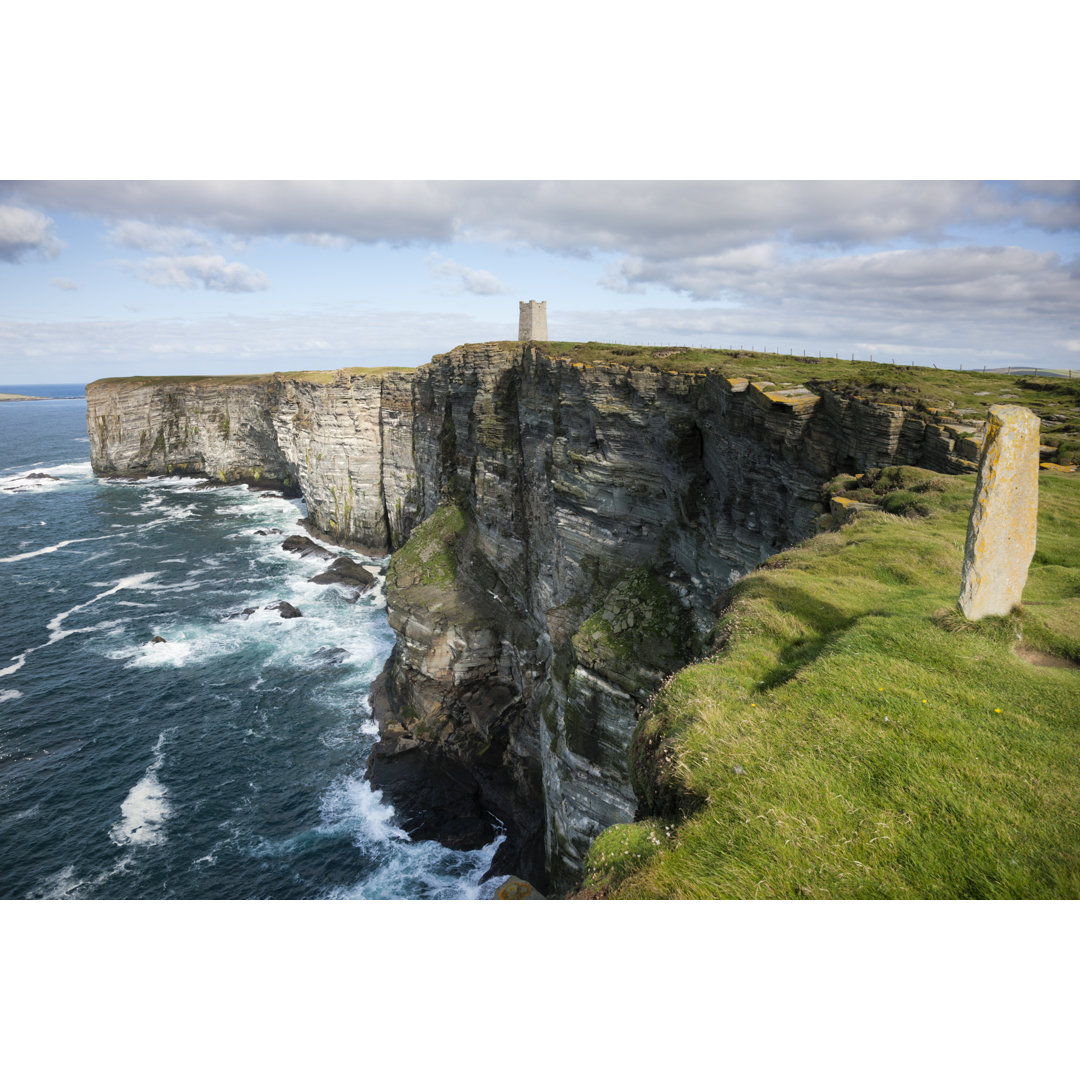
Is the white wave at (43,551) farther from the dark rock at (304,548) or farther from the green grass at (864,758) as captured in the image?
the green grass at (864,758)

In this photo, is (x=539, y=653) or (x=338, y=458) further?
(x=338, y=458)

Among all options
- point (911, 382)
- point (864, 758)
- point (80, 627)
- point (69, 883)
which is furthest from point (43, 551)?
point (864, 758)

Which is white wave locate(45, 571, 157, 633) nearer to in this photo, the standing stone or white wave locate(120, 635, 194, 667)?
white wave locate(120, 635, 194, 667)

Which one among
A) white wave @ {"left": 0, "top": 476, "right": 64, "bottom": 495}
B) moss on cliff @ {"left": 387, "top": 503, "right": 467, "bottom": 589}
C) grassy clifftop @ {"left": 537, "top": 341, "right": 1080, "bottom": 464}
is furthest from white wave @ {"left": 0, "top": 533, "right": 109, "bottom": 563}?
grassy clifftop @ {"left": 537, "top": 341, "right": 1080, "bottom": 464}

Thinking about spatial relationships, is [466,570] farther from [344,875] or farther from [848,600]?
[848,600]

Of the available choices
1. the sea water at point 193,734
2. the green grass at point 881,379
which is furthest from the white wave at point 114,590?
the green grass at point 881,379

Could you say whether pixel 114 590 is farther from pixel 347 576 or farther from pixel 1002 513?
pixel 1002 513

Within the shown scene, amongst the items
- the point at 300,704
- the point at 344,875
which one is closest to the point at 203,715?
the point at 300,704
